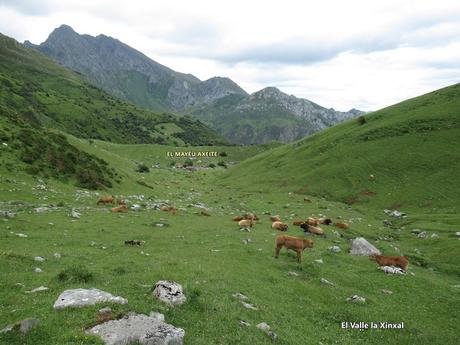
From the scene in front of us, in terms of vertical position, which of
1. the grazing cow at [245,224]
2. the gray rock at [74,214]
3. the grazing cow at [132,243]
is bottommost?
the grazing cow at [245,224]

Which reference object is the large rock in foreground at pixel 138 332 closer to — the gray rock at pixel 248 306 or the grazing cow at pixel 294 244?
the gray rock at pixel 248 306

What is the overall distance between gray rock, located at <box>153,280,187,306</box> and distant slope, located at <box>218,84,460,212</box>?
1732 inches

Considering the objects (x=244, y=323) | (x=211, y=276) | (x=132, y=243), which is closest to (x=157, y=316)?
(x=244, y=323)

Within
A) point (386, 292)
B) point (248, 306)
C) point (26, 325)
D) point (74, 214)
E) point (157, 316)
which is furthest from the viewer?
point (74, 214)

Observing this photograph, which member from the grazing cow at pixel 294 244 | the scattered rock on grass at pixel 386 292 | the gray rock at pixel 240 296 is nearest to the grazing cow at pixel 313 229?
the grazing cow at pixel 294 244

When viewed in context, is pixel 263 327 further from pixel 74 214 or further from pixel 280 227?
pixel 74 214

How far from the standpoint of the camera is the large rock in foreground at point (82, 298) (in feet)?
39.8

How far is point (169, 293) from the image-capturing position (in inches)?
538

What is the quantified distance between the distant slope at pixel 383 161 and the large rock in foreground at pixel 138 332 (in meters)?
46.3

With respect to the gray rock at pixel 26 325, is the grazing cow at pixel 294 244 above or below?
below

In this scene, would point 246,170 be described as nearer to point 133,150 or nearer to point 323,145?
point 323,145

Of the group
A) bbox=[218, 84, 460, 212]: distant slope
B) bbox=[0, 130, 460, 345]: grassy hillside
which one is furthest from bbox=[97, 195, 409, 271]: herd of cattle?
bbox=[218, 84, 460, 212]: distant slope

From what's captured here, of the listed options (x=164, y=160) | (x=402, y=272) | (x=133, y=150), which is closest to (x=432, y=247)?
(x=402, y=272)

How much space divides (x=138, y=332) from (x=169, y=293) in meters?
3.15
